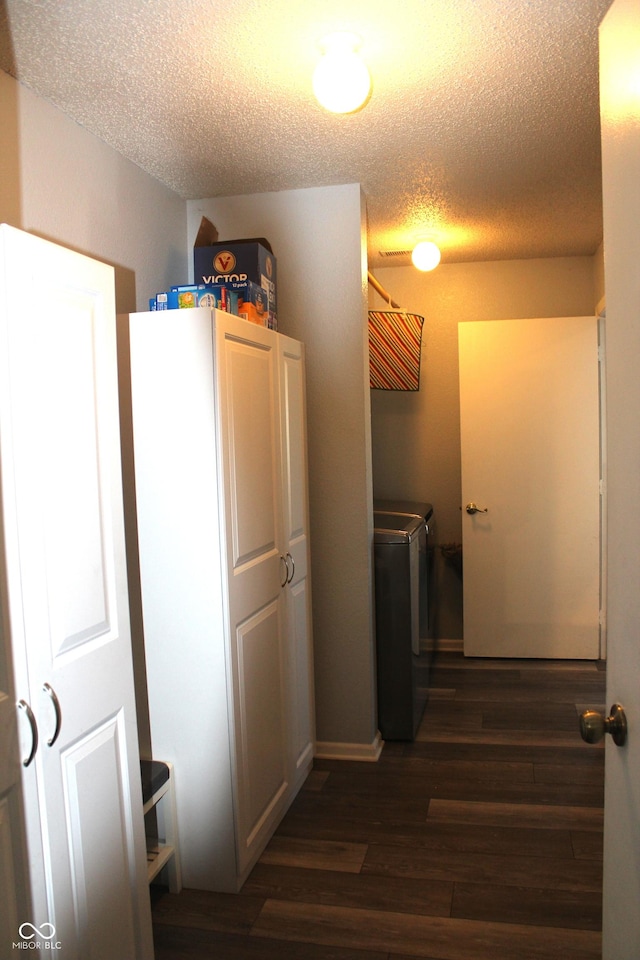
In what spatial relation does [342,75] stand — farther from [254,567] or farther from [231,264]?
[254,567]

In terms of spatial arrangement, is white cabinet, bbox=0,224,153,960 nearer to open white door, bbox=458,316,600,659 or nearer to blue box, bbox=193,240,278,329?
blue box, bbox=193,240,278,329

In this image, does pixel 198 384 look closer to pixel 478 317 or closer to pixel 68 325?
pixel 68 325

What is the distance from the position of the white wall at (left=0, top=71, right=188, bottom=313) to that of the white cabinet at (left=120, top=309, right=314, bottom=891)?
14.2 inches

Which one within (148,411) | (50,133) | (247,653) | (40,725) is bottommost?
(247,653)

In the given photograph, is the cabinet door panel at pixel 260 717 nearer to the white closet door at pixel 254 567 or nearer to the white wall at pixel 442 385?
the white closet door at pixel 254 567

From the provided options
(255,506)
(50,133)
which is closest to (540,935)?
(255,506)

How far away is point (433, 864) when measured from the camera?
2.50 meters

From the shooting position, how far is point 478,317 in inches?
192

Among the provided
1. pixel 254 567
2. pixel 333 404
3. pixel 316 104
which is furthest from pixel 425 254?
pixel 254 567

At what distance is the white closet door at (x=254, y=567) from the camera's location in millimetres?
2361

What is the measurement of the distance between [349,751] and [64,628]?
81.7 inches

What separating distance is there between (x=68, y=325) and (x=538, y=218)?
2876mm

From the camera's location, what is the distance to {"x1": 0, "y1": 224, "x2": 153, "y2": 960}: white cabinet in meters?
1.42

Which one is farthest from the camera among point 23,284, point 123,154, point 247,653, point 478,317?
point 478,317
